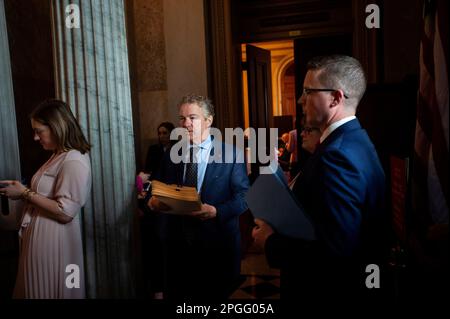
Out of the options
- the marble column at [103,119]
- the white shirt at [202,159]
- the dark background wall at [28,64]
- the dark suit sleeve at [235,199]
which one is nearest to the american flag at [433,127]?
the dark suit sleeve at [235,199]

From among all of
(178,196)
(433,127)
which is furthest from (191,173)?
(433,127)

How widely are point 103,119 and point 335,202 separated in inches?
69.5

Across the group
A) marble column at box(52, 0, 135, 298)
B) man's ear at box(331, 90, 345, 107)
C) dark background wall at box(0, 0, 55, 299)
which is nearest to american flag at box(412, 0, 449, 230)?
man's ear at box(331, 90, 345, 107)

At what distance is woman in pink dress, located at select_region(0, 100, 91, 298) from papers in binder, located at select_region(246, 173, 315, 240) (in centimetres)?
122

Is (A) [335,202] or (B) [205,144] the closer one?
(A) [335,202]

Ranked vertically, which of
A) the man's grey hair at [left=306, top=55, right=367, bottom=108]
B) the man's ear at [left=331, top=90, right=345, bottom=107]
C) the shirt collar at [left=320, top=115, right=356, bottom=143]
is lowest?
the shirt collar at [left=320, top=115, right=356, bottom=143]

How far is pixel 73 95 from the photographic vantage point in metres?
2.76

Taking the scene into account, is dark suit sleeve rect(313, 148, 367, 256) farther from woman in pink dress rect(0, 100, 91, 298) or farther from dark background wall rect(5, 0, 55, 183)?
dark background wall rect(5, 0, 55, 183)

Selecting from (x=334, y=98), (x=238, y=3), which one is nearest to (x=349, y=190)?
(x=334, y=98)

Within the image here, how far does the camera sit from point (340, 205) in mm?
1601

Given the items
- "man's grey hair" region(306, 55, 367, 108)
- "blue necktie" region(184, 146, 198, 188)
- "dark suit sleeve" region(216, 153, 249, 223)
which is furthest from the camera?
"blue necktie" region(184, 146, 198, 188)

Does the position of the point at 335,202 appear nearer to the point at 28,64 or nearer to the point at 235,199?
the point at 235,199

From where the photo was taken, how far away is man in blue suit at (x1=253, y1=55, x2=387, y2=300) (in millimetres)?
1610

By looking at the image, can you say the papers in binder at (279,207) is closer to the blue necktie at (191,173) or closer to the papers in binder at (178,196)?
the papers in binder at (178,196)
